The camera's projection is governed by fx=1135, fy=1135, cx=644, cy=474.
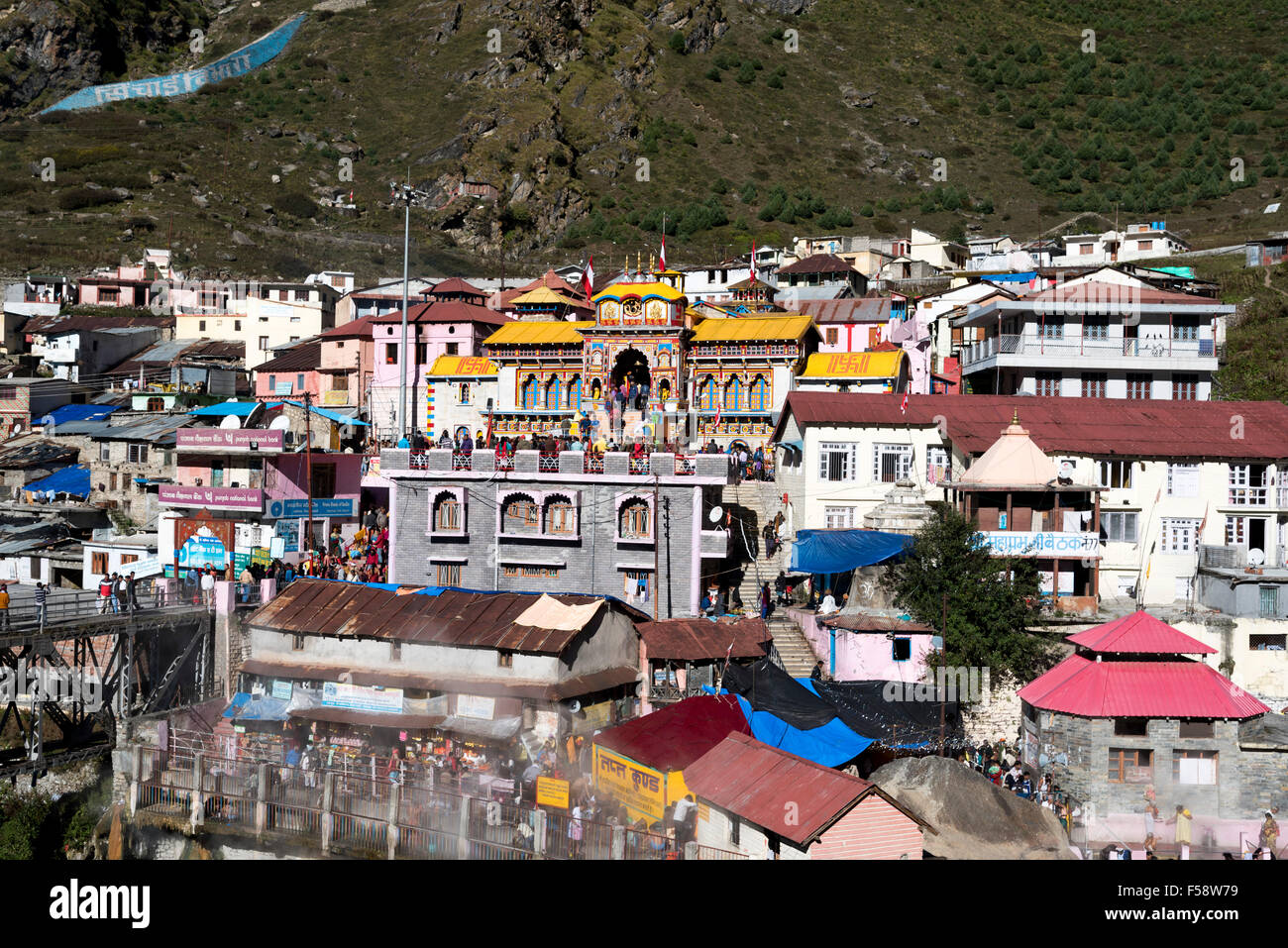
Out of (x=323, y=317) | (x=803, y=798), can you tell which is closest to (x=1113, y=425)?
(x=803, y=798)

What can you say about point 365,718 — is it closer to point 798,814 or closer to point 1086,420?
point 798,814

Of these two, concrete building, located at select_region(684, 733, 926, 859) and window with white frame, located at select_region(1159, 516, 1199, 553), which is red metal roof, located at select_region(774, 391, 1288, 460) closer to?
window with white frame, located at select_region(1159, 516, 1199, 553)

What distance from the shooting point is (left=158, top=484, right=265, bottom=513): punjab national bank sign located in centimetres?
3850

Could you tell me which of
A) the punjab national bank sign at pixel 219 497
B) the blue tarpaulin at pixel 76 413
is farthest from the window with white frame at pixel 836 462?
the blue tarpaulin at pixel 76 413

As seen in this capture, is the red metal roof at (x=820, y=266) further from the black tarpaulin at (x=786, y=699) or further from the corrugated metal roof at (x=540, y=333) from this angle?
the black tarpaulin at (x=786, y=699)

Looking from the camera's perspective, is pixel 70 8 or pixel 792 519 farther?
pixel 70 8

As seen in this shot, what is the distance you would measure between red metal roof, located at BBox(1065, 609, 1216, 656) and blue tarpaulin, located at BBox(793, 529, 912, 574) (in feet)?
20.2

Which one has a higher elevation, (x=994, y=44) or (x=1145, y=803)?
(x=994, y=44)

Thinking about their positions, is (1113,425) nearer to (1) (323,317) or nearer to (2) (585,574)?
(2) (585,574)

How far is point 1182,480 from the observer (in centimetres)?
3422

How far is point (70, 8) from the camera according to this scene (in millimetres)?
139375

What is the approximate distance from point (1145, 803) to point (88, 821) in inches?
1043

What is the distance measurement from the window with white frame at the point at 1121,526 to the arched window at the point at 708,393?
17962mm

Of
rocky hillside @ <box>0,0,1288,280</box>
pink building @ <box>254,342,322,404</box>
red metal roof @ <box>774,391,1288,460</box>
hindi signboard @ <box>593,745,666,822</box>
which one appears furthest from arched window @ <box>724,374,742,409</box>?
rocky hillside @ <box>0,0,1288,280</box>
